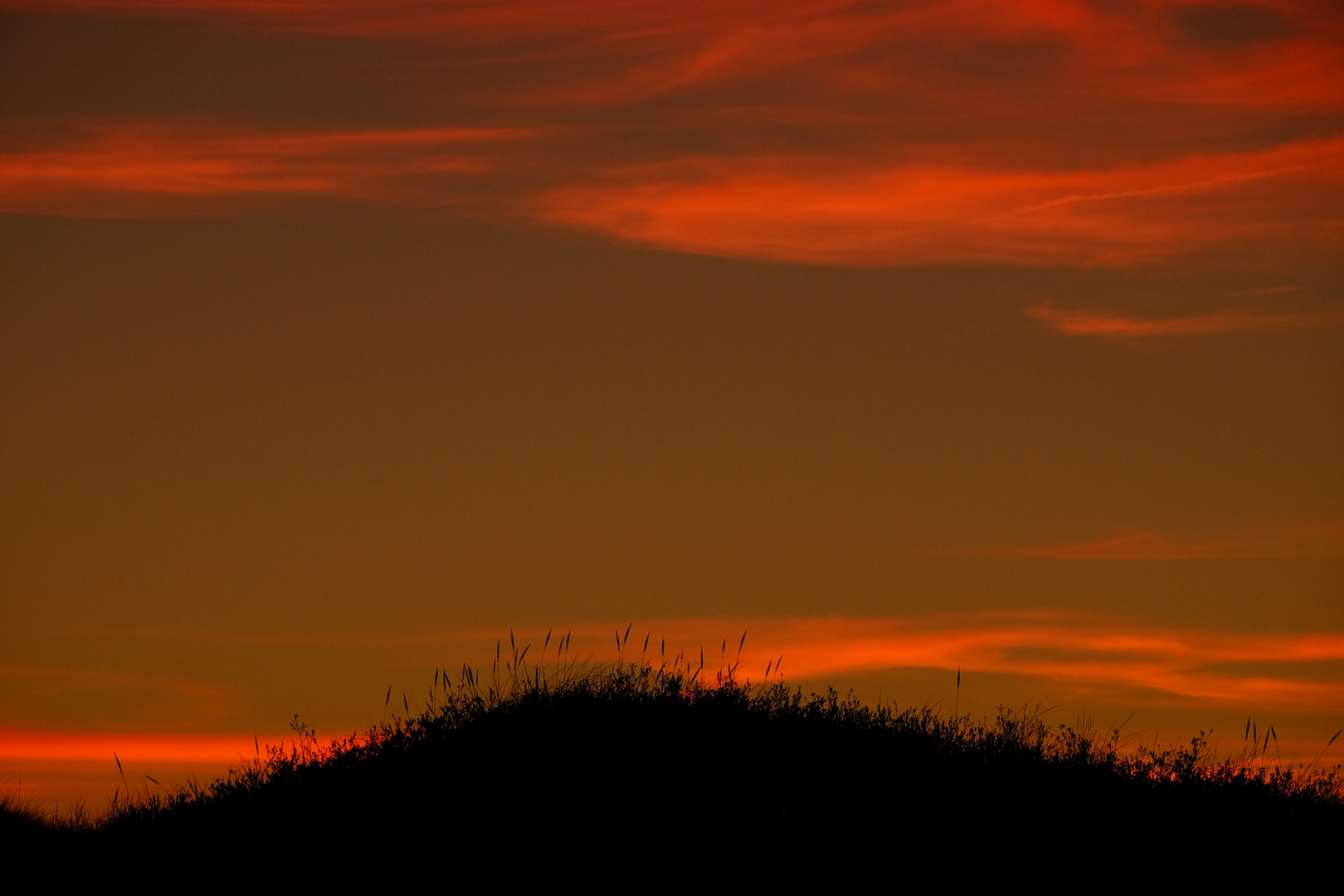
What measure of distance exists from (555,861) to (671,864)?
42.0 inches

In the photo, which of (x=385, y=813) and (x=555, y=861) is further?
(x=385, y=813)

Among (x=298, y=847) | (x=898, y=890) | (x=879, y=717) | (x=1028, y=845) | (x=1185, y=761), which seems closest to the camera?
(x=898, y=890)

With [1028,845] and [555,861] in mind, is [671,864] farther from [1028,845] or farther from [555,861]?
[1028,845]

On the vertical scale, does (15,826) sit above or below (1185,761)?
below

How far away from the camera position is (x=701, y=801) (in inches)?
471

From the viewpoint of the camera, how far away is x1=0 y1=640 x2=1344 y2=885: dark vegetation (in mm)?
11266

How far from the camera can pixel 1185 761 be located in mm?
12992

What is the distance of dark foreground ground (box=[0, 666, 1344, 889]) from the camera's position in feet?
36.4

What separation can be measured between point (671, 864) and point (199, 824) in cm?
617

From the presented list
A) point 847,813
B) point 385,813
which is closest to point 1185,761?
point 847,813

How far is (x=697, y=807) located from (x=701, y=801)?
5.1 inches

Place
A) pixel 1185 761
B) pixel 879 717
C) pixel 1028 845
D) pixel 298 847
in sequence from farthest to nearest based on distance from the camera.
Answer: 1. pixel 879 717
2. pixel 1185 761
3. pixel 298 847
4. pixel 1028 845

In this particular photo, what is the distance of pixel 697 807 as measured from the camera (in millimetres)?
11836

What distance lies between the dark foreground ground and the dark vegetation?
0.08ft
